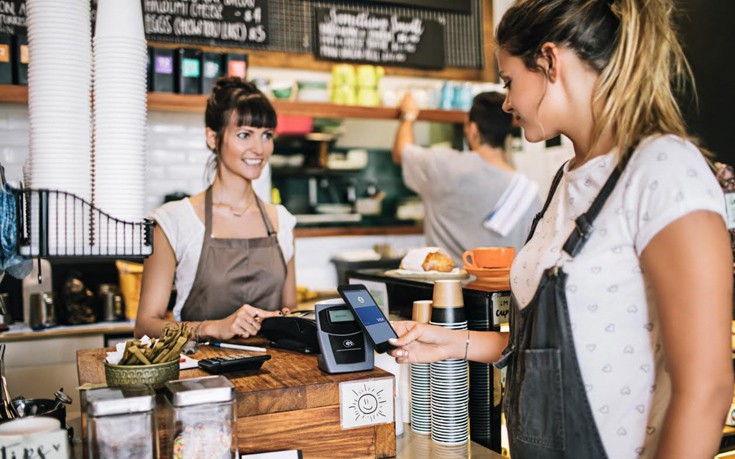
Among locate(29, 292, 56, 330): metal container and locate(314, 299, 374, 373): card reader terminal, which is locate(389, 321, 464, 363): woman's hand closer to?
locate(314, 299, 374, 373): card reader terminal

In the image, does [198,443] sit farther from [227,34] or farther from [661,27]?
[227,34]

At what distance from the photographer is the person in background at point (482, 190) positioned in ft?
11.4

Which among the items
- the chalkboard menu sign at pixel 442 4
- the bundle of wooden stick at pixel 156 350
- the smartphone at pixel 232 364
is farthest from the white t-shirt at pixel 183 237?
the chalkboard menu sign at pixel 442 4

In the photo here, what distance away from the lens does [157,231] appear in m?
2.44

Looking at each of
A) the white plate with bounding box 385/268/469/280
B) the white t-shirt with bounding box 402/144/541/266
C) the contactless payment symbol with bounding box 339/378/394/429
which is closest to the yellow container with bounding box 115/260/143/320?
the white t-shirt with bounding box 402/144/541/266

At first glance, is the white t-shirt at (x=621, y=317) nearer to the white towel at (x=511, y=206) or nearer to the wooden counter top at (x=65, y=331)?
the white towel at (x=511, y=206)

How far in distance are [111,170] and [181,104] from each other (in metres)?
2.73

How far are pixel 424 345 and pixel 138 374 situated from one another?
618mm

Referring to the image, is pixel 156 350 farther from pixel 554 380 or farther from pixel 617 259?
pixel 617 259

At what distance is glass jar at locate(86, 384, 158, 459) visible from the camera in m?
1.11

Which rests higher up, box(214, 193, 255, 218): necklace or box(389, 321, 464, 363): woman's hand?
box(214, 193, 255, 218): necklace

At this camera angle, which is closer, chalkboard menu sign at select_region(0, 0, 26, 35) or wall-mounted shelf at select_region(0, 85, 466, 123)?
wall-mounted shelf at select_region(0, 85, 466, 123)

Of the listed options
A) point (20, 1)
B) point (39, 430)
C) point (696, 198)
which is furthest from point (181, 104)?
point (696, 198)

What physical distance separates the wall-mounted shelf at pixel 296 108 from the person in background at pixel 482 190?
108cm
